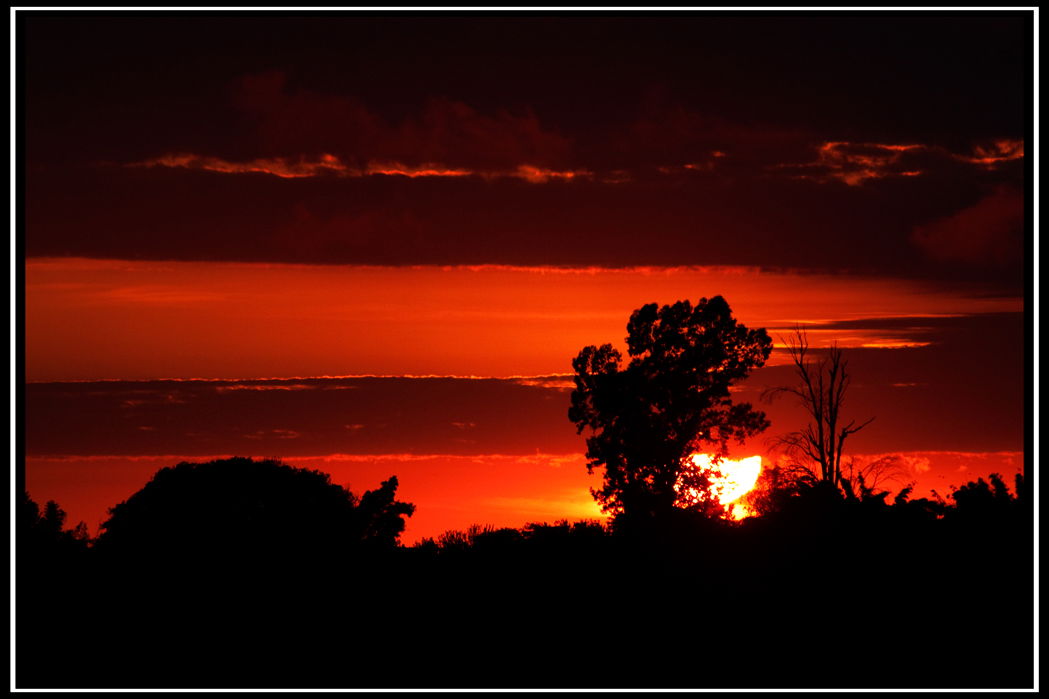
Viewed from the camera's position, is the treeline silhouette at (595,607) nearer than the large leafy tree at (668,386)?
Yes

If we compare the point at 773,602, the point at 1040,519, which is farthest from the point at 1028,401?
the point at 773,602

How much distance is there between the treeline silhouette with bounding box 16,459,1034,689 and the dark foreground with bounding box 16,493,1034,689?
1.0 inches

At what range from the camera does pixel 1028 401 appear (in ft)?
55.5

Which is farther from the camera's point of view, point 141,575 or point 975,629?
point 141,575

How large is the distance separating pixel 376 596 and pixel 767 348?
3615cm

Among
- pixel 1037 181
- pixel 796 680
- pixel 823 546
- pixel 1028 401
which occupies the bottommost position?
pixel 796 680

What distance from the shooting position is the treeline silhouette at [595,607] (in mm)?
15047

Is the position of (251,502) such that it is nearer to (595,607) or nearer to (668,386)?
(668,386)

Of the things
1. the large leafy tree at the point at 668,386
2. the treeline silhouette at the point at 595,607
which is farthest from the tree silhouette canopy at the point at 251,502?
the treeline silhouette at the point at 595,607

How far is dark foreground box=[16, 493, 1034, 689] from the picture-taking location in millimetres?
15000

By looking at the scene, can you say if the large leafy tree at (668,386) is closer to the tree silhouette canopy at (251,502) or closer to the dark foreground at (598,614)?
the tree silhouette canopy at (251,502)

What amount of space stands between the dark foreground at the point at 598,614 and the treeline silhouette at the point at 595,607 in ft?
0.08

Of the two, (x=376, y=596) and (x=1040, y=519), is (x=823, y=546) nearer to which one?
(x=1040, y=519)

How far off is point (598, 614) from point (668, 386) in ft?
115
